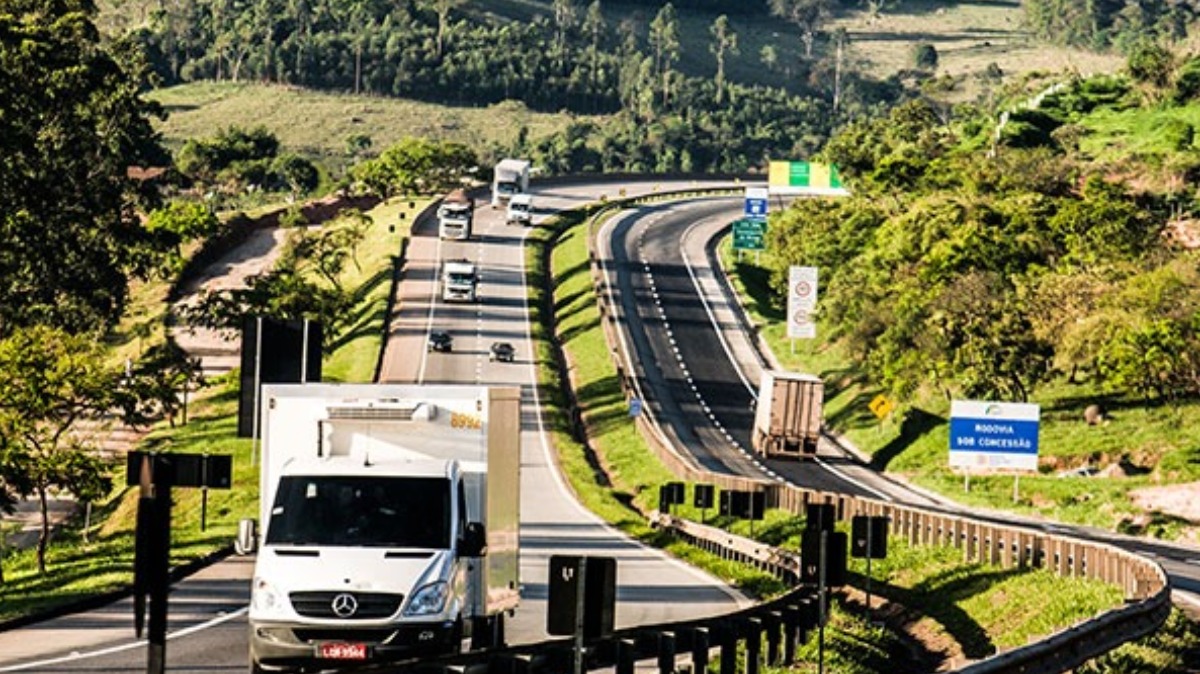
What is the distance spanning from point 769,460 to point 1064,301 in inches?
548

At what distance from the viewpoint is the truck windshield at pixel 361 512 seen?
26625mm

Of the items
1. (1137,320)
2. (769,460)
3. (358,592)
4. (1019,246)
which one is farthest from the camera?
(1019,246)

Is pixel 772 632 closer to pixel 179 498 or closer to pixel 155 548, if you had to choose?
pixel 155 548

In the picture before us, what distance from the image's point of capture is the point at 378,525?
26812 millimetres

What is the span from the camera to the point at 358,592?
25781mm

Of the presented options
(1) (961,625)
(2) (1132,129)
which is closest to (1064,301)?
(1) (961,625)

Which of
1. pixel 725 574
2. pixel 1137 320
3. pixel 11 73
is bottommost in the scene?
pixel 725 574

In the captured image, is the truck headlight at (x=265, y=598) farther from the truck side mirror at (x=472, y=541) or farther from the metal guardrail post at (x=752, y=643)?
the metal guardrail post at (x=752, y=643)

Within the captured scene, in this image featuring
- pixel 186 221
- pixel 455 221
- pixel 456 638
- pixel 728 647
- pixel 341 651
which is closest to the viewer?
pixel 341 651

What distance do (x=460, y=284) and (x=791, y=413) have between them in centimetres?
4180

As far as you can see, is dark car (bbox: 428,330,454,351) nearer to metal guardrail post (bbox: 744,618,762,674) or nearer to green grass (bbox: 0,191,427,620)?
green grass (bbox: 0,191,427,620)

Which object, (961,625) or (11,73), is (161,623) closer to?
(961,625)

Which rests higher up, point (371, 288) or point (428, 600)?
point (371, 288)

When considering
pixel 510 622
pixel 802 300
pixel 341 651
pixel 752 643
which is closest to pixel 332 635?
→ pixel 341 651
